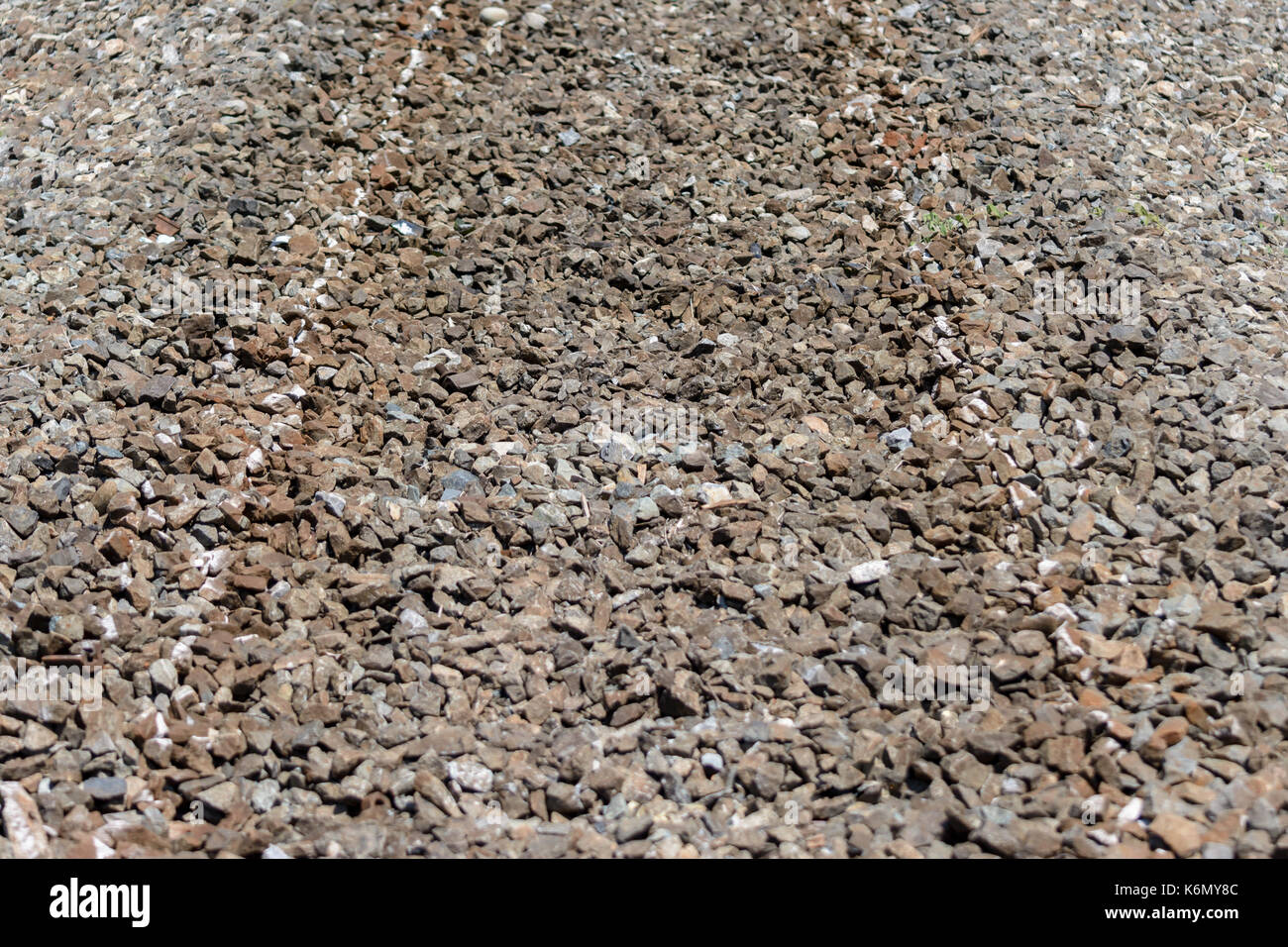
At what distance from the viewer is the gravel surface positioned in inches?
156

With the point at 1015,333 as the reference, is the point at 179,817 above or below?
below

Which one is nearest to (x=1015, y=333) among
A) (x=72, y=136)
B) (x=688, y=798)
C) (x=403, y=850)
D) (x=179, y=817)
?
(x=688, y=798)

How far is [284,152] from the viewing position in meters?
7.23

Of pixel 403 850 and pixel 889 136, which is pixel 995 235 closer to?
pixel 889 136

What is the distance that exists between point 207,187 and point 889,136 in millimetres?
4791

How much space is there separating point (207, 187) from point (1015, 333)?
5.20 m

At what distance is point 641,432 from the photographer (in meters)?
5.61

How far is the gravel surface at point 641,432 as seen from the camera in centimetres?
397

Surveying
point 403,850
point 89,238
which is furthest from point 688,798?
point 89,238
